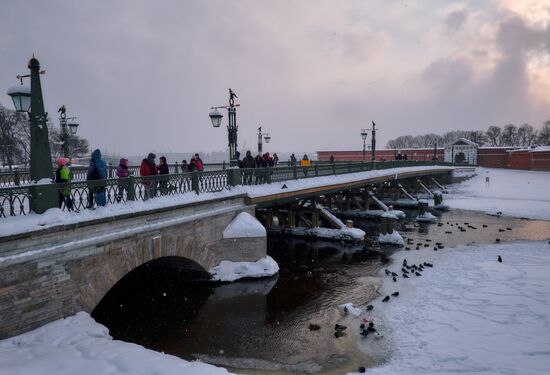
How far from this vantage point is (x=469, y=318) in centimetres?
1099

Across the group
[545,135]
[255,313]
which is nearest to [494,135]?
[545,135]

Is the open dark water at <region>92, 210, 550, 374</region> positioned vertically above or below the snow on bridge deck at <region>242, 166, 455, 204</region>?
below

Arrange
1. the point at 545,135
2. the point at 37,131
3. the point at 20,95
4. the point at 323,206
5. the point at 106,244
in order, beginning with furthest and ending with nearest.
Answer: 1. the point at 545,135
2. the point at 323,206
3. the point at 106,244
4. the point at 20,95
5. the point at 37,131

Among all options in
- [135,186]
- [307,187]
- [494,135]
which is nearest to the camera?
[135,186]

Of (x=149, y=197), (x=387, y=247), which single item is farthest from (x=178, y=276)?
(x=387, y=247)

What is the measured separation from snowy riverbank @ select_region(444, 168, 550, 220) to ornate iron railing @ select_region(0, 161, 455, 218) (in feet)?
61.0

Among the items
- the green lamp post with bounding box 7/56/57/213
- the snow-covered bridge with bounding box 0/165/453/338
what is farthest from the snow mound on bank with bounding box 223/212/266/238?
the green lamp post with bounding box 7/56/57/213

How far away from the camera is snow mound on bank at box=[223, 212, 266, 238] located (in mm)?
13844

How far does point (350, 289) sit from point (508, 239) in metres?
12.9

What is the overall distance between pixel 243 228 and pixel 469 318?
7.64 meters

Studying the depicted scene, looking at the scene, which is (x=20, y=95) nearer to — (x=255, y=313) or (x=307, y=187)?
(x=255, y=313)

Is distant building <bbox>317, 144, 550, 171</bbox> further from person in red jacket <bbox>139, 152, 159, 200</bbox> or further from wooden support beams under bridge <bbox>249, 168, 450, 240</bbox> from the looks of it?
person in red jacket <bbox>139, 152, 159, 200</bbox>

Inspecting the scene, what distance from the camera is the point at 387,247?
20.3 m

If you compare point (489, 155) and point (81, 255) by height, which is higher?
point (489, 155)
